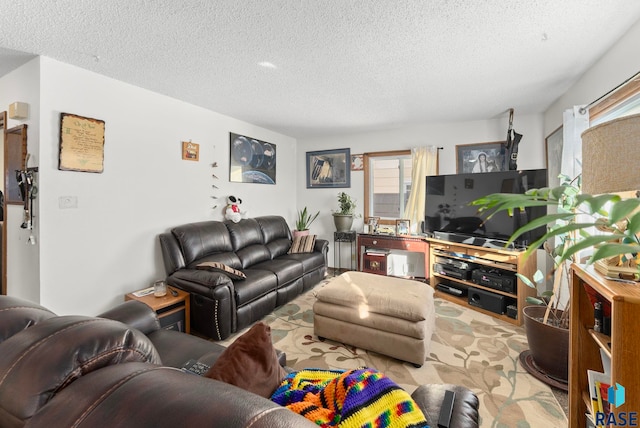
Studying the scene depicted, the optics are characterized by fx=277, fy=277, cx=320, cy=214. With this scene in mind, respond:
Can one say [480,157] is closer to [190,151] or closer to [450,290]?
[450,290]

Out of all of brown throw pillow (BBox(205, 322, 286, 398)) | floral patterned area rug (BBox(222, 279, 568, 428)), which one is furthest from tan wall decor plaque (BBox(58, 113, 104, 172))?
brown throw pillow (BBox(205, 322, 286, 398))

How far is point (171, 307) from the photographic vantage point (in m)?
2.54

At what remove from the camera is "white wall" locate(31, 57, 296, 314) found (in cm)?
228

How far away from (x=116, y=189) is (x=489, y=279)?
404 cm

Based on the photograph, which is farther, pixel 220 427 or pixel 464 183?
pixel 464 183

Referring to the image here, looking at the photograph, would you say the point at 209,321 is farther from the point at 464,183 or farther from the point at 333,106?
the point at 464,183

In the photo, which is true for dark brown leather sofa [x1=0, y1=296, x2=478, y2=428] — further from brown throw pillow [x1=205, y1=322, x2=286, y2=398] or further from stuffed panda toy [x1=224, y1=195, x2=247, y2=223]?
stuffed panda toy [x1=224, y1=195, x2=247, y2=223]

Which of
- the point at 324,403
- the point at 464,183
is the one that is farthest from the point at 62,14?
the point at 464,183

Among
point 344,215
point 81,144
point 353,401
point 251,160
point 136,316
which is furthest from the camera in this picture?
point 344,215

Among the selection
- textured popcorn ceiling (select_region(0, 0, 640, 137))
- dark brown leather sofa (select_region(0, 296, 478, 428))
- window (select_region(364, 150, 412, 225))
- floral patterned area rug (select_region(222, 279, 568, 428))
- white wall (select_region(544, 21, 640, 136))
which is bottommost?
floral patterned area rug (select_region(222, 279, 568, 428))

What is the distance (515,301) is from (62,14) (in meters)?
4.51

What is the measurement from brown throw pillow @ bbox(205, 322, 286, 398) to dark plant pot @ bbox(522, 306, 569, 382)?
80.5 inches

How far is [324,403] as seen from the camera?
0.85 meters

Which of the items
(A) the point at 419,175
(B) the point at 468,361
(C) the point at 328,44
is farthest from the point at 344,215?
(C) the point at 328,44
